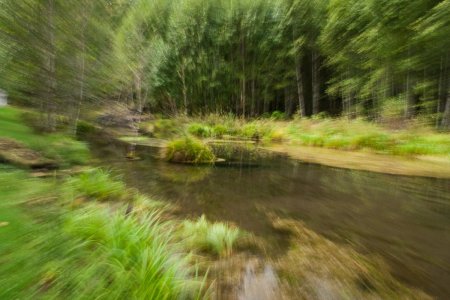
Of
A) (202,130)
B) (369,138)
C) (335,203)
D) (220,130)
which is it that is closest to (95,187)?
(335,203)

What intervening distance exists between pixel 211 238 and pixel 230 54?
784 inches

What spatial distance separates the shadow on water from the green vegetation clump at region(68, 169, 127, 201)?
69 cm

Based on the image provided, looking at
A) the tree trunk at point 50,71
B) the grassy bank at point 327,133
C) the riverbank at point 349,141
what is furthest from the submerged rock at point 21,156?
the grassy bank at point 327,133

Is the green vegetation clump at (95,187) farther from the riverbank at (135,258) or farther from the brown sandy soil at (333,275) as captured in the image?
the brown sandy soil at (333,275)

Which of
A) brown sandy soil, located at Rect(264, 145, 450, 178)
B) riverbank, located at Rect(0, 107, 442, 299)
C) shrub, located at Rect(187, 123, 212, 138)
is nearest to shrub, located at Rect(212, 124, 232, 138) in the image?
shrub, located at Rect(187, 123, 212, 138)

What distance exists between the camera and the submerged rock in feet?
10.6

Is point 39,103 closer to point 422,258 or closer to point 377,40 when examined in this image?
point 422,258

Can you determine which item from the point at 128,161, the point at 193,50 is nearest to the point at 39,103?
the point at 128,161

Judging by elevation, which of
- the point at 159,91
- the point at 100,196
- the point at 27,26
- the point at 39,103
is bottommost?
the point at 100,196

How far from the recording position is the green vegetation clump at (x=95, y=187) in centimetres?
329

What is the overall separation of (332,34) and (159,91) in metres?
12.6

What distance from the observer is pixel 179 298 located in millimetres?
1547

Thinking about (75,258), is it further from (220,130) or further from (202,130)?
(220,130)

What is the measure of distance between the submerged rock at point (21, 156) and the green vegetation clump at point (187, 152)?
11.9 ft
